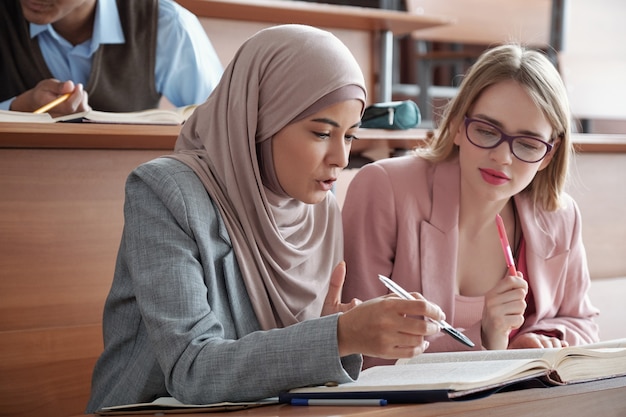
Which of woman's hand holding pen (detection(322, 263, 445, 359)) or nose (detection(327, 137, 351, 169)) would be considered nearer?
woman's hand holding pen (detection(322, 263, 445, 359))

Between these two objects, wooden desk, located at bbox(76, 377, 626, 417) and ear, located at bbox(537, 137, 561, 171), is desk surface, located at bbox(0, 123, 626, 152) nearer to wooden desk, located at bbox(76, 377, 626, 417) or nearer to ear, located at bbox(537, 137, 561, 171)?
ear, located at bbox(537, 137, 561, 171)

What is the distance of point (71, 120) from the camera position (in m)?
1.87

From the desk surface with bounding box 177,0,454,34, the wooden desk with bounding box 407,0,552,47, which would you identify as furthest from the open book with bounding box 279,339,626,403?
the wooden desk with bounding box 407,0,552,47

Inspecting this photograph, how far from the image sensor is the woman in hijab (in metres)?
1.22

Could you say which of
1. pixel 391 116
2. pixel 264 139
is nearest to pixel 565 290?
pixel 391 116

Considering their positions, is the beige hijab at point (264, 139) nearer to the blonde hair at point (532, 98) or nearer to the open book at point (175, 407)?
the open book at point (175, 407)

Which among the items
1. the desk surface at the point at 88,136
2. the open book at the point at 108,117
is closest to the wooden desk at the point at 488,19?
the desk surface at the point at 88,136

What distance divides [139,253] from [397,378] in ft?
1.35

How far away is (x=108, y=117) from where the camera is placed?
1915 millimetres

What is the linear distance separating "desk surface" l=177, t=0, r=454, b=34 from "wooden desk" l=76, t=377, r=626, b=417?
5.77 feet

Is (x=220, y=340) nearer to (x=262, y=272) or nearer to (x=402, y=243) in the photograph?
(x=262, y=272)

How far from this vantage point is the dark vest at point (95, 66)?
234cm

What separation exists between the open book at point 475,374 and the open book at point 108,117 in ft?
3.05

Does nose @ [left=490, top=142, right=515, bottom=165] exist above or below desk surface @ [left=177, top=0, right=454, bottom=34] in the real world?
below
